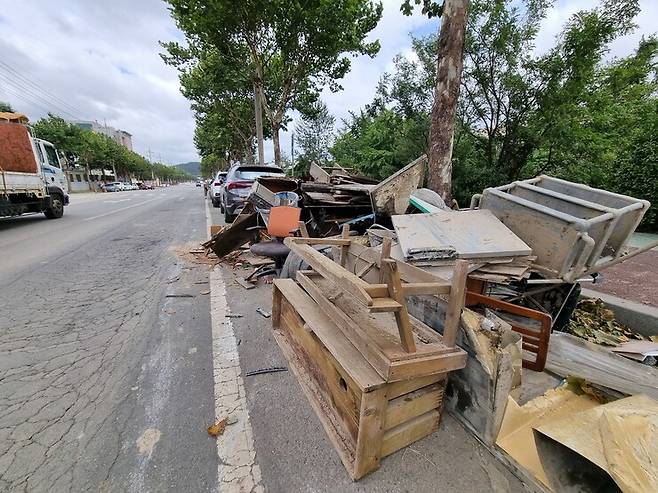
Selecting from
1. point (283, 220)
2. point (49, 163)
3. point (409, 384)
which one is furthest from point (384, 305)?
point (49, 163)

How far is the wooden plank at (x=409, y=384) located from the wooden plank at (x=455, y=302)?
22cm

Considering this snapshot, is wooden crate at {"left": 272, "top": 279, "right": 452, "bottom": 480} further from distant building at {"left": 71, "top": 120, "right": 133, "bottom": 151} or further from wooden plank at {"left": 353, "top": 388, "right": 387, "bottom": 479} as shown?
distant building at {"left": 71, "top": 120, "right": 133, "bottom": 151}

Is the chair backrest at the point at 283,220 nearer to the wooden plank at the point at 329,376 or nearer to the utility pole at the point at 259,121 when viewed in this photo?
the wooden plank at the point at 329,376

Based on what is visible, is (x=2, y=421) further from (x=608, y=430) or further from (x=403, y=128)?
(x=403, y=128)

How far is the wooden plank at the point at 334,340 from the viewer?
1.59m

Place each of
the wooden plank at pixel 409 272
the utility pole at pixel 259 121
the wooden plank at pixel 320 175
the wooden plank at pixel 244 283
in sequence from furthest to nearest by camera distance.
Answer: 1. the utility pole at pixel 259 121
2. the wooden plank at pixel 320 175
3. the wooden plank at pixel 244 283
4. the wooden plank at pixel 409 272

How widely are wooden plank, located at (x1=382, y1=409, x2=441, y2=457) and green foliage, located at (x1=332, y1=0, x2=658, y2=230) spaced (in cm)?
938

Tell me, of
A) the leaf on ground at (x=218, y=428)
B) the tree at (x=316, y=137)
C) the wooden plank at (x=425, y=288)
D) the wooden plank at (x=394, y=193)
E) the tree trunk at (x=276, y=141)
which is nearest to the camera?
the wooden plank at (x=425, y=288)

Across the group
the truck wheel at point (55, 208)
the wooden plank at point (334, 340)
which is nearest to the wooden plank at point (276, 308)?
the wooden plank at point (334, 340)

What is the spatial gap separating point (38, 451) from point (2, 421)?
18.4 inches

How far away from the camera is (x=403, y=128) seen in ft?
38.7

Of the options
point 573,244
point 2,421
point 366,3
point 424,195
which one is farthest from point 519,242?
point 366,3

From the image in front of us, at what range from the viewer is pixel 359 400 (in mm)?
1635

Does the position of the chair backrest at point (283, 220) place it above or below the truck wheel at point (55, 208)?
above
